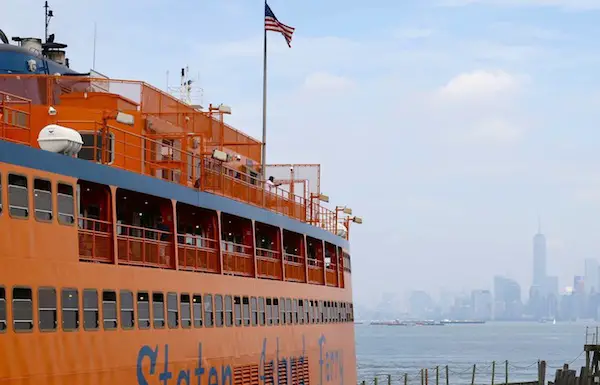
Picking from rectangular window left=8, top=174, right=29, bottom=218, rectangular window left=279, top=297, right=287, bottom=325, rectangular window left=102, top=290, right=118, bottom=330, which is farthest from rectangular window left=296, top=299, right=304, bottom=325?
rectangular window left=8, top=174, right=29, bottom=218

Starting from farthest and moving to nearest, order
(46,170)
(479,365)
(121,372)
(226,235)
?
(479,365)
(226,235)
(121,372)
(46,170)

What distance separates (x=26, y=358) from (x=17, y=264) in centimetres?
193

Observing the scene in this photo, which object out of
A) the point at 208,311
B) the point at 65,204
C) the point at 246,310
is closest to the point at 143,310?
the point at 65,204

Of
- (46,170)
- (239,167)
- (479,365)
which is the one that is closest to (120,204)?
(46,170)

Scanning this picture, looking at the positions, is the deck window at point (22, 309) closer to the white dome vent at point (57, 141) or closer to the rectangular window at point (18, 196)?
the rectangular window at point (18, 196)

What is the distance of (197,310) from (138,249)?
12.4 feet

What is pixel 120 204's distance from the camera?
3262cm

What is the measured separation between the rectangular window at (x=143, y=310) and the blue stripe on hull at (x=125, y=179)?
2.75m

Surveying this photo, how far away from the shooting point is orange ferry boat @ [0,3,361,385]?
25.0 m

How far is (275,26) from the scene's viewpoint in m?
52.4

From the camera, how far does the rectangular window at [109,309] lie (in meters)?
27.5

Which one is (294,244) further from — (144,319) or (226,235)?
(144,319)

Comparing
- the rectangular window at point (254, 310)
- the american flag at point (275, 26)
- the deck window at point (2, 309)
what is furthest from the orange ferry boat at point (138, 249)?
the american flag at point (275, 26)

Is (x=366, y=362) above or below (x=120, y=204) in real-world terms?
below
